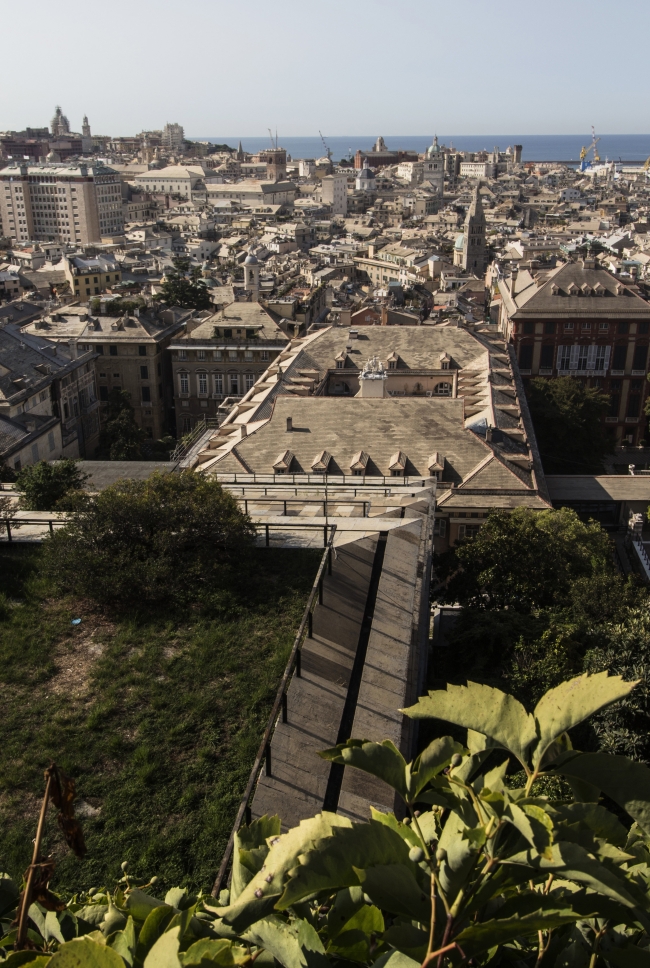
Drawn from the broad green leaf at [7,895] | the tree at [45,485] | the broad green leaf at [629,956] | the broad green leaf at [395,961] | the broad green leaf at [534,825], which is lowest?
the tree at [45,485]

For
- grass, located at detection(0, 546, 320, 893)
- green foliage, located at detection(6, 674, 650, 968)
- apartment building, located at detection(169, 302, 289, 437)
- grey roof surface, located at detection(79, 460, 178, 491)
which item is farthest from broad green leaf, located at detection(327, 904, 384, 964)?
apartment building, located at detection(169, 302, 289, 437)

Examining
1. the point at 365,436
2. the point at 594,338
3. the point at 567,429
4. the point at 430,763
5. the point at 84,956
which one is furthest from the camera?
the point at 594,338

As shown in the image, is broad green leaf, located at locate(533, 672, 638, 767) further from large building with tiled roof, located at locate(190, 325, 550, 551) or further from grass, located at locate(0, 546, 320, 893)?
large building with tiled roof, located at locate(190, 325, 550, 551)

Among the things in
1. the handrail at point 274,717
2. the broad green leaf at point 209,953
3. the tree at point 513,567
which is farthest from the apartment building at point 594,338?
the broad green leaf at point 209,953

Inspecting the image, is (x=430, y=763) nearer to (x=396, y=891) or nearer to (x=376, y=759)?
(x=376, y=759)

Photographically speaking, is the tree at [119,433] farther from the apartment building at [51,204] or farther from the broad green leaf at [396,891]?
the apartment building at [51,204]

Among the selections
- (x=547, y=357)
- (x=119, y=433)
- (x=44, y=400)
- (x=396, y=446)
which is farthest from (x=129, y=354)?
(x=396, y=446)

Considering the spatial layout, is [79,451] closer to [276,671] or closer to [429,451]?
[429,451]
